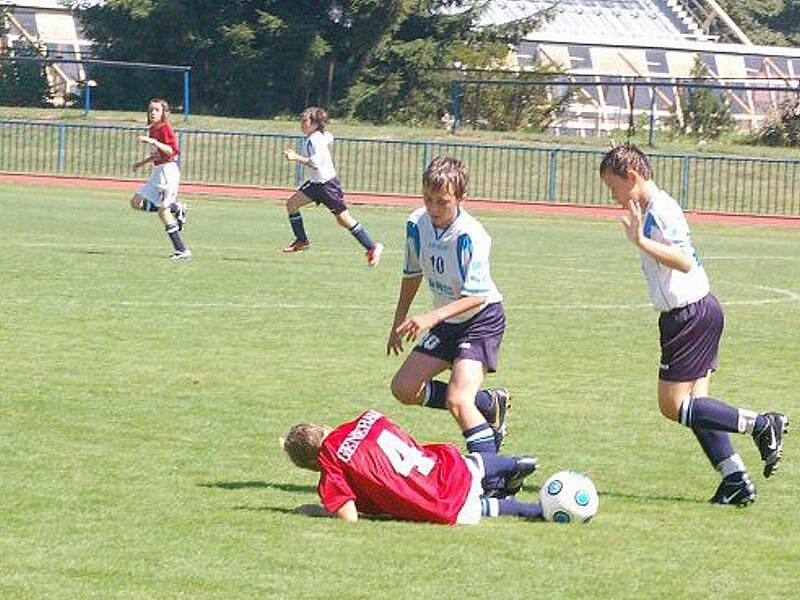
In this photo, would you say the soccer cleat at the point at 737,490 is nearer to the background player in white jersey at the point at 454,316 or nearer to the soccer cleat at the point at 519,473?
the soccer cleat at the point at 519,473

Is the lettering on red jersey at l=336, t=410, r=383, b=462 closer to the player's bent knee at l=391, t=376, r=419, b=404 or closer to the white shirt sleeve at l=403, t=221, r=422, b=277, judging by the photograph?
the player's bent knee at l=391, t=376, r=419, b=404

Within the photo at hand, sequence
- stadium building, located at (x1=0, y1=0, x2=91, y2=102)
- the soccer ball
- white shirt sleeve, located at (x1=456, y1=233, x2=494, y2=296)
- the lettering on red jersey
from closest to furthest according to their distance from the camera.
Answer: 1. the lettering on red jersey
2. the soccer ball
3. white shirt sleeve, located at (x1=456, y1=233, x2=494, y2=296)
4. stadium building, located at (x1=0, y1=0, x2=91, y2=102)

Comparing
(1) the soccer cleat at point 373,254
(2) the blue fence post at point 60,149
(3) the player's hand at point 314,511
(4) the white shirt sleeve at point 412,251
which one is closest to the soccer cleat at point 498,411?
(4) the white shirt sleeve at point 412,251

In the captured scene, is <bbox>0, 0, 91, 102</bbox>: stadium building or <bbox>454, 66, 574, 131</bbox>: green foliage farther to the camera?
<bbox>0, 0, 91, 102</bbox>: stadium building

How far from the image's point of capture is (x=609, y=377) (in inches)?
521

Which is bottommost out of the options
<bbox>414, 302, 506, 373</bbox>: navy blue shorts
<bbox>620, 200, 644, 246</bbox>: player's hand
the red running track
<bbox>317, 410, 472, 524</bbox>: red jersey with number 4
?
the red running track

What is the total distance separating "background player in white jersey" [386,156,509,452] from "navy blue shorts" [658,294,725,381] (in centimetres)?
86

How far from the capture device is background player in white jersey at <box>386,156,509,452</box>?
8742 mm

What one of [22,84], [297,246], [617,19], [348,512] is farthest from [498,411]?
[617,19]

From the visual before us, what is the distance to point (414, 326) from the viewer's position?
8430 millimetres

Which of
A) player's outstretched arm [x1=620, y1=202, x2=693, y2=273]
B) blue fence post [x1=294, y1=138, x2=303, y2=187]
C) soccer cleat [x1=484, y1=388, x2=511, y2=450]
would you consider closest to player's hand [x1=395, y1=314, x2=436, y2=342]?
soccer cleat [x1=484, y1=388, x2=511, y2=450]

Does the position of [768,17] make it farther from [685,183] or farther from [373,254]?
[373,254]

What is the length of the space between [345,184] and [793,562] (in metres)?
34.7

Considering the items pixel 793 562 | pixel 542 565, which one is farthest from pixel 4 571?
pixel 793 562
